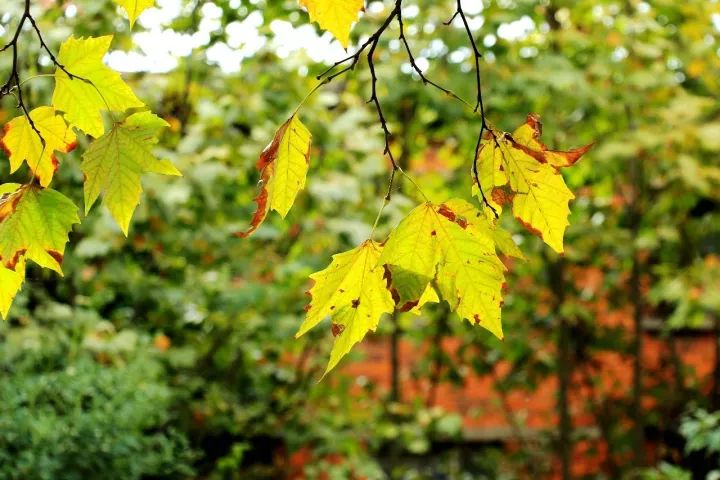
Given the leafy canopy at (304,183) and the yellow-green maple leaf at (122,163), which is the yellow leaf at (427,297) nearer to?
the leafy canopy at (304,183)

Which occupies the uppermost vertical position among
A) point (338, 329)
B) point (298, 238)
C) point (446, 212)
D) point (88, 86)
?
point (298, 238)

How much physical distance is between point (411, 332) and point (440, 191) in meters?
0.76

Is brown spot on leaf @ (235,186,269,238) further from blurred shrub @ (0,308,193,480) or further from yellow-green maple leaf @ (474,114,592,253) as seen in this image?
blurred shrub @ (0,308,193,480)

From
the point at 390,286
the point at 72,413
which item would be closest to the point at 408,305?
the point at 390,286

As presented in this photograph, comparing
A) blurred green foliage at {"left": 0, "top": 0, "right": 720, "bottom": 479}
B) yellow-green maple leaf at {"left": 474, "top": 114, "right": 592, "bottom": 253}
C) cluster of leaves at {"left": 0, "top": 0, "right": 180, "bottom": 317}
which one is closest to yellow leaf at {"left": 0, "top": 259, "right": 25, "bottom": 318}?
cluster of leaves at {"left": 0, "top": 0, "right": 180, "bottom": 317}

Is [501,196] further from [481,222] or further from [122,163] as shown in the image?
[122,163]

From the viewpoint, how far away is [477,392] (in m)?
5.82

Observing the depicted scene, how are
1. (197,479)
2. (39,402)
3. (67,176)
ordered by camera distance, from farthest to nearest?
(197,479), (67,176), (39,402)

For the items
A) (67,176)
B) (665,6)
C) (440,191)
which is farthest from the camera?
(440,191)

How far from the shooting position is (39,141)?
100 cm

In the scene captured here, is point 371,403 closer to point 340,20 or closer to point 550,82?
point 550,82

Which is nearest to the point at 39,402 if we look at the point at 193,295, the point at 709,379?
the point at 193,295

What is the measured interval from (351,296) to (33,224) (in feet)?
1.02

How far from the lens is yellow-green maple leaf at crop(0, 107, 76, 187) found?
966mm
